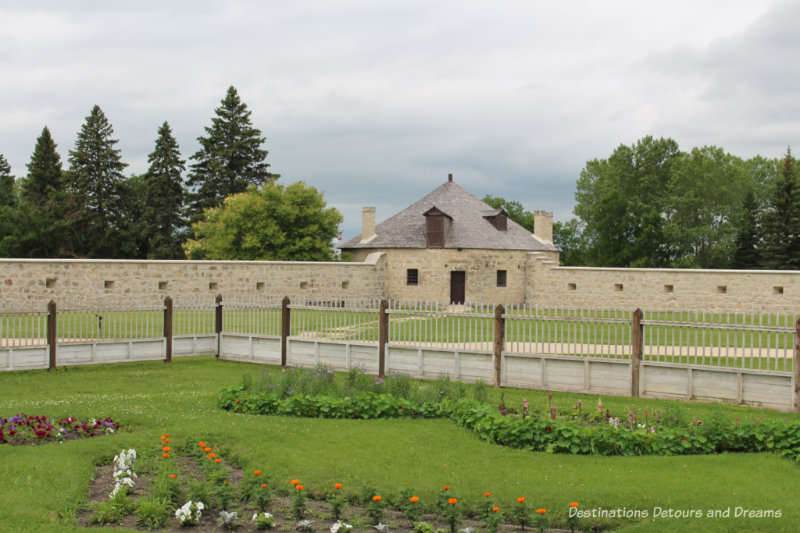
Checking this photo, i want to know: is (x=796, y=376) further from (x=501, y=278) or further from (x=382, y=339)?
(x=501, y=278)

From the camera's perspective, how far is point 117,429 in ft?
28.1

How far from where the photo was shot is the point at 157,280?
77.2 feet

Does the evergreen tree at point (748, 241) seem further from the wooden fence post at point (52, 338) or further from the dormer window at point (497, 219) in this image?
the wooden fence post at point (52, 338)

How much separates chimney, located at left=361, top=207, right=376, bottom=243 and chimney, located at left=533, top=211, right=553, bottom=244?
943 centimetres

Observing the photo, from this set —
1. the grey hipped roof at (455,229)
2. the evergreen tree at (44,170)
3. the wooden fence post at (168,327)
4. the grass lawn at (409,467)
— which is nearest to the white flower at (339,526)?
the grass lawn at (409,467)

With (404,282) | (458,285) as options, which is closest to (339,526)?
(404,282)

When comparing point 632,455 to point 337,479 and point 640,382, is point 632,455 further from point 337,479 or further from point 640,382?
point 640,382

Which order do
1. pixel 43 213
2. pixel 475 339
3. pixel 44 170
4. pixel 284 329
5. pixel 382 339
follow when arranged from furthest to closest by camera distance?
pixel 44 170
pixel 43 213
pixel 284 329
pixel 382 339
pixel 475 339

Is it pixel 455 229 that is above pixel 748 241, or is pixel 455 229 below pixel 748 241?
below

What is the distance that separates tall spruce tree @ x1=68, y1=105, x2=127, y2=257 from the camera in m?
46.5

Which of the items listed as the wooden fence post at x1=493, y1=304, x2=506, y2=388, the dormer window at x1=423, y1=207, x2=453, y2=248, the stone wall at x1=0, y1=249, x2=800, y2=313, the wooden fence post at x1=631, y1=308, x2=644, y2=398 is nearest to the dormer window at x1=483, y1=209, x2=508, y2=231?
the stone wall at x1=0, y1=249, x2=800, y2=313

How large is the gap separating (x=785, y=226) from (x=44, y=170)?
49.4 m

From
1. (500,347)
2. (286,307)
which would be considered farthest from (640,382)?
(286,307)

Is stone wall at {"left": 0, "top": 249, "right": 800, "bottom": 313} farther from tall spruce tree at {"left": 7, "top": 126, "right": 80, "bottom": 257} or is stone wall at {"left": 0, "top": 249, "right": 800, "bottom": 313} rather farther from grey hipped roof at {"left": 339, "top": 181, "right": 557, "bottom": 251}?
tall spruce tree at {"left": 7, "top": 126, "right": 80, "bottom": 257}
